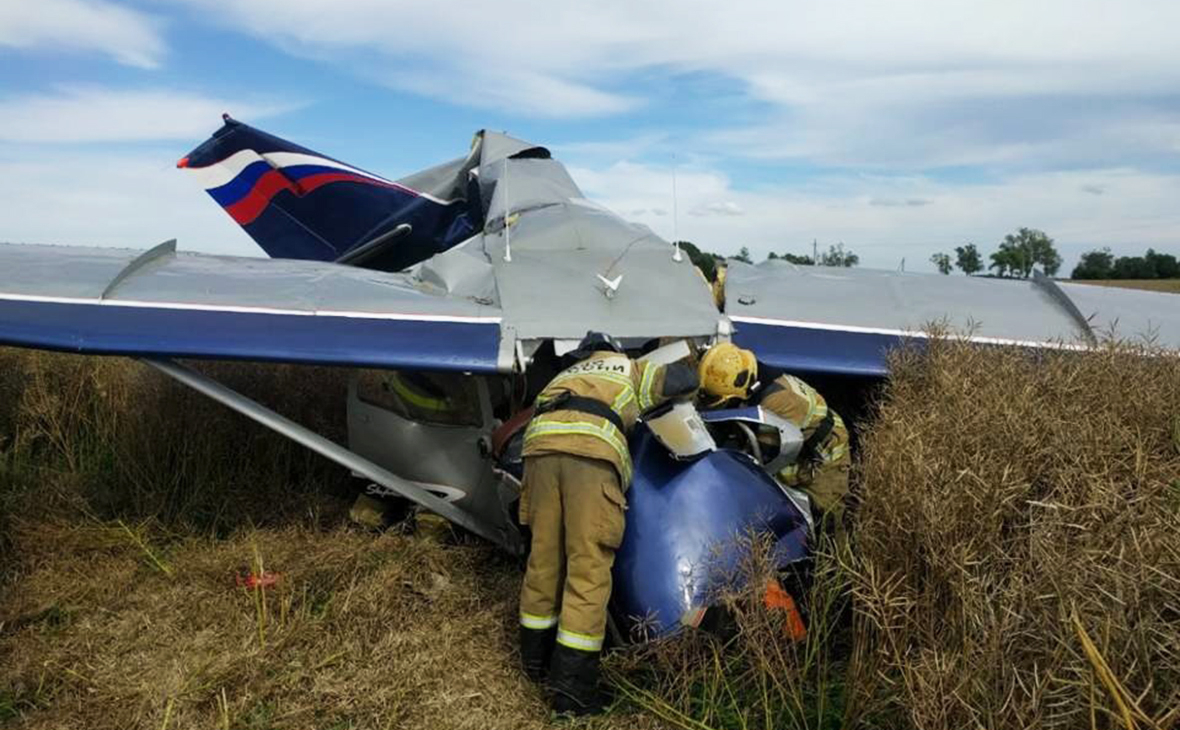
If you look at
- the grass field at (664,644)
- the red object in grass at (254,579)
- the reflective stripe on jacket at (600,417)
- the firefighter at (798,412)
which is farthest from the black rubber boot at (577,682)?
the red object in grass at (254,579)

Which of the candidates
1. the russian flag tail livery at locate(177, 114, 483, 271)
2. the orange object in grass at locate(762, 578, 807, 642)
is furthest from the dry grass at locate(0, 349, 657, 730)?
the russian flag tail livery at locate(177, 114, 483, 271)

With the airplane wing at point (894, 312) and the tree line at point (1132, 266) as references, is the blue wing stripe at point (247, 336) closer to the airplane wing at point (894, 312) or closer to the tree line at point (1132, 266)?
the airplane wing at point (894, 312)

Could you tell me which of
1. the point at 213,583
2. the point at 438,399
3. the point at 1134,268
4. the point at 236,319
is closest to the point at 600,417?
the point at 438,399

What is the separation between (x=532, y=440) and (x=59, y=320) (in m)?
2.63

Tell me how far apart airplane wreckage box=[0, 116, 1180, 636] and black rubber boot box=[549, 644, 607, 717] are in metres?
0.33

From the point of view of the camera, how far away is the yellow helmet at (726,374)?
202 inches

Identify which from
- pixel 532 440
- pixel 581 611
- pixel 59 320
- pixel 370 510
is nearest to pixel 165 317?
pixel 59 320

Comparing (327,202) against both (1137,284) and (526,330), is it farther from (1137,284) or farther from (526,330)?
(1137,284)

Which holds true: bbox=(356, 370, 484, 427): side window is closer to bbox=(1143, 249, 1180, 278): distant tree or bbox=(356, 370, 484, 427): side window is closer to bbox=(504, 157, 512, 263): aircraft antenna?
bbox=(504, 157, 512, 263): aircraft antenna

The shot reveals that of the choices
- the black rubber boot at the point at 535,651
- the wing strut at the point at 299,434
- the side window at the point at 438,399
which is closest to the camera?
the black rubber boot at the point at 535,651

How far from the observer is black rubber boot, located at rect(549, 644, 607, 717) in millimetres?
3918

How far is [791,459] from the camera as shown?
16.5 ft

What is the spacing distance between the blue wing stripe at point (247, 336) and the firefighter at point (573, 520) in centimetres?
92

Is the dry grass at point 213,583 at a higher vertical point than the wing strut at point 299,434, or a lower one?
lower
